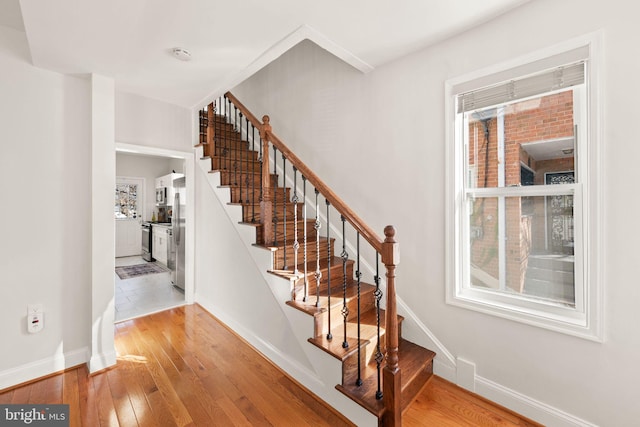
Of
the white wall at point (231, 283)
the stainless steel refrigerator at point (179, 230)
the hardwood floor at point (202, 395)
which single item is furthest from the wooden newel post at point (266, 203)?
the stainless steel refrigerator at point (179, 230)

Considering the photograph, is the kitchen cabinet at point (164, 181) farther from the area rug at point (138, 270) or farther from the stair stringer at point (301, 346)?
the stair stringer at point (301, 346)

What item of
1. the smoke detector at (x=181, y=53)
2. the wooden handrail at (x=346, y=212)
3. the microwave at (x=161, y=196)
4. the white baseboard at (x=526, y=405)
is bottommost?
the white baseboard at (x=526, y=405)

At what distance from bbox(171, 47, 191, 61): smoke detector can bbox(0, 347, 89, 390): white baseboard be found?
2685mm

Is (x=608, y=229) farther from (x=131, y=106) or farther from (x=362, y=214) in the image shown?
(x=131, y=106)

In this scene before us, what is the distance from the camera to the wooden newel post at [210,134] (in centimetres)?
350

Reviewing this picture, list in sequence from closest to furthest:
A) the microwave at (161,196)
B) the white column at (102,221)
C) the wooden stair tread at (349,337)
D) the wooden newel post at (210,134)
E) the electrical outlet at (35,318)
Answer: the wooden stair tread at (349,337), the electrical outlet at (35,318), the white column at (102,221), the wooden newel post at (210,134), the microwave at (161,196)

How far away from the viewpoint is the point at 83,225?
257 cm

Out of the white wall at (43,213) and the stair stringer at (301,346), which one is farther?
the white wall at (43,213)

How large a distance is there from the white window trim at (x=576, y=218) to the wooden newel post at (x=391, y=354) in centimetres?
70

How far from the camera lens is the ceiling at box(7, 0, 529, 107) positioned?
174cm

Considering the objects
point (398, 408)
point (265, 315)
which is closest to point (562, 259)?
point (398, 408)

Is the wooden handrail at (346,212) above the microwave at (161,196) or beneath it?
beneath

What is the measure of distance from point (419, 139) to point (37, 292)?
11.2ft

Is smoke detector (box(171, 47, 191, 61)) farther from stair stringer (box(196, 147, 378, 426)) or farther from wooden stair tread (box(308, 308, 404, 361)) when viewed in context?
wooden stair tread (box(308, 308, 404, 361))
